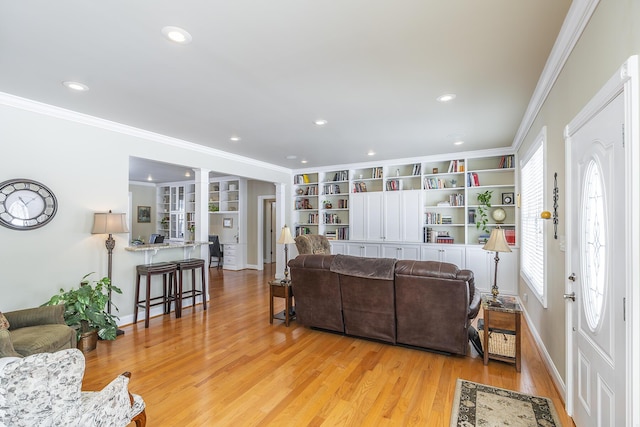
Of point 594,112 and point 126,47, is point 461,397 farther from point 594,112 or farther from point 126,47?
point 126,47

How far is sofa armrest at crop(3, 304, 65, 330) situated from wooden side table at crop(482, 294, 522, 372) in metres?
3.90

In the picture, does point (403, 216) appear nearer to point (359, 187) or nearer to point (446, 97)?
point (359, 187)

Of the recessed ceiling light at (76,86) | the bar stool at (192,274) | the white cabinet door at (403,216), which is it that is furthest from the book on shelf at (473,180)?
the recessed ceiling light at (76,86)

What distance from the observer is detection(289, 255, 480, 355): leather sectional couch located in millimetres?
2941

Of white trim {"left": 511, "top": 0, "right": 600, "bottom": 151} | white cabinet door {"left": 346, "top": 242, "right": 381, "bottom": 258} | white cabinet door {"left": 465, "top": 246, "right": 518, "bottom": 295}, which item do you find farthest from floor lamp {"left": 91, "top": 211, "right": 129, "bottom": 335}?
white cabinet door {"left": 465, "top": 246, "right": 518, "bottom": 295}

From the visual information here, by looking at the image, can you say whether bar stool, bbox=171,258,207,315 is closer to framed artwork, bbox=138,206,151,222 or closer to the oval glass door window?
the oval glass door window

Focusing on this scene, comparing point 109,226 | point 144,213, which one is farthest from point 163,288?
point 144,213

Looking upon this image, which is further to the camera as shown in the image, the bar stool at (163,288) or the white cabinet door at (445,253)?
the white cabinet door at (445,253)

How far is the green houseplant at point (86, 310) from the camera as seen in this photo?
3156mm

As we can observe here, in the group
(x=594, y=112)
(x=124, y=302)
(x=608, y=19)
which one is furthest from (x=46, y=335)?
(x=608, y=19)

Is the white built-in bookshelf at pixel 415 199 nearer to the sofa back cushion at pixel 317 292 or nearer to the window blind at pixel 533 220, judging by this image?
the window blind at pixel 533 220

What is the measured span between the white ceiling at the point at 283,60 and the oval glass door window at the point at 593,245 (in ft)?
3.49

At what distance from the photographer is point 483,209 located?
5742mm

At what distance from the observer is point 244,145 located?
16.6 ft
